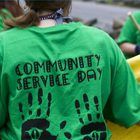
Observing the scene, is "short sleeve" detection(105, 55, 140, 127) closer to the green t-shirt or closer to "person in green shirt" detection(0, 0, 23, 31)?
the green t-shirt

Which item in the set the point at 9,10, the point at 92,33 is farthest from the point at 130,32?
the point at 92,33

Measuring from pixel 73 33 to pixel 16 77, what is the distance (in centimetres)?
37

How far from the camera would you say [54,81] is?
2600 mm

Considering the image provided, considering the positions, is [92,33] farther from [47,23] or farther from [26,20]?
[26,20]

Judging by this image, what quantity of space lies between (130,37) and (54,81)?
263 centimetres

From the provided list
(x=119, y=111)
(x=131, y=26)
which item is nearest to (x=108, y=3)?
(x=131, y=26)

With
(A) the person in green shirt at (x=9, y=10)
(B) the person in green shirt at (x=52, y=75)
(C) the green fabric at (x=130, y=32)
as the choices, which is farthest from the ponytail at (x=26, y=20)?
(C) the green fabric at (x=130, y=32)

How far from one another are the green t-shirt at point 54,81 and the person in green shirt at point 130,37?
2.20 metres

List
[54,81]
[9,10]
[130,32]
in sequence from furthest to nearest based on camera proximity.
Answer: [130,32] < [9,10] < [54,81]

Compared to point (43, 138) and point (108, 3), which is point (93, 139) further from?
point (108, 3)

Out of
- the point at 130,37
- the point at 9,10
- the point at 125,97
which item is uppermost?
the point at 9,10

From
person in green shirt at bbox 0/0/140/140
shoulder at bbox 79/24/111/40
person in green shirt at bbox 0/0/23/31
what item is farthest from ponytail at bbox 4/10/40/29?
shoulder at bbox 79/24/111/40

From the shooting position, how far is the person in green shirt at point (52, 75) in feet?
8.43

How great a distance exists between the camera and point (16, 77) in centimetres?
257
